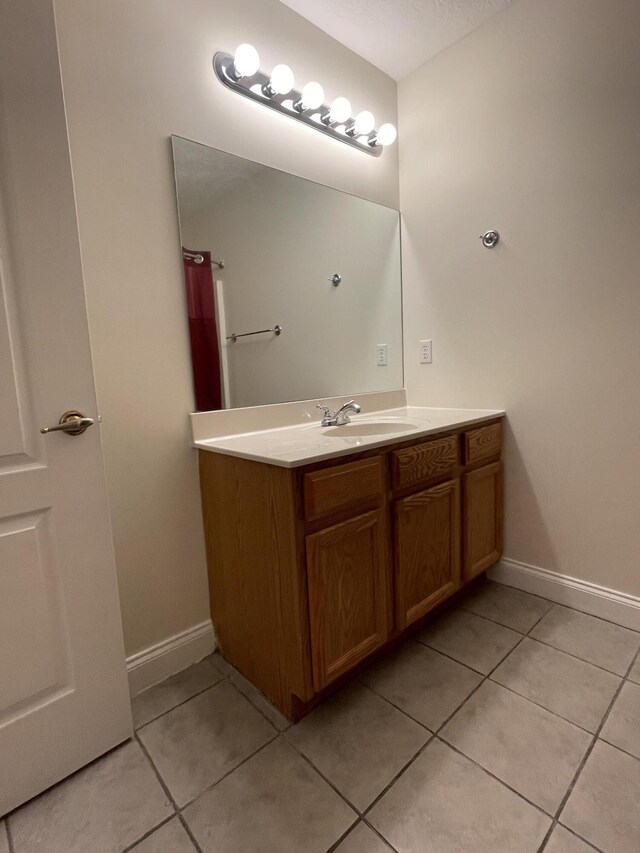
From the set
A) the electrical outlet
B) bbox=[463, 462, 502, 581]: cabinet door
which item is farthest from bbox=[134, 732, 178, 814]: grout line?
the electrical outlet

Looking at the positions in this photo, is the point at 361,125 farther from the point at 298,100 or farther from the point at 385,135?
the point at 298,100

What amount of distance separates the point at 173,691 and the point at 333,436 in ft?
3.32

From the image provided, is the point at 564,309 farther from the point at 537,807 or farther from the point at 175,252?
the point at 537,807

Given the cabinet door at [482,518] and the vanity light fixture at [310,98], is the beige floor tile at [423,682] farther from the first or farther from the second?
the vanity light fixture at [310,98]

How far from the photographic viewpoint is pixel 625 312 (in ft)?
Result: 4.93

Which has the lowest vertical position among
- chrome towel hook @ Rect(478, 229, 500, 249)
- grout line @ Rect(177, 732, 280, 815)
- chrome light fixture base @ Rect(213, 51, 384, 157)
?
grout line @ Rect(177, 732, 280, 815)

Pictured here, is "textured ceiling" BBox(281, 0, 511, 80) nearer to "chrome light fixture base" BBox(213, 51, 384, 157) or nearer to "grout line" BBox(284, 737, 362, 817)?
"chrome light fixture base" BBox(213, 51, 384, 157)

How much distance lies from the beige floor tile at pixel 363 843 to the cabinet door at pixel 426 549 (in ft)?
1.86

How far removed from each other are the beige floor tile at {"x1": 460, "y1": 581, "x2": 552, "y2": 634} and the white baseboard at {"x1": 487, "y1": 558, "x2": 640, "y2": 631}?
0.14 ft

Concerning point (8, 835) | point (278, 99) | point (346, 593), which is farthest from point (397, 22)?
point (8, 835)

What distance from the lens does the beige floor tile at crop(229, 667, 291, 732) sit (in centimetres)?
125

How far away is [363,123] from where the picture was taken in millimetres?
1815

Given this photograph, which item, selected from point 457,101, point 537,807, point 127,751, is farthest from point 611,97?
point 127,751

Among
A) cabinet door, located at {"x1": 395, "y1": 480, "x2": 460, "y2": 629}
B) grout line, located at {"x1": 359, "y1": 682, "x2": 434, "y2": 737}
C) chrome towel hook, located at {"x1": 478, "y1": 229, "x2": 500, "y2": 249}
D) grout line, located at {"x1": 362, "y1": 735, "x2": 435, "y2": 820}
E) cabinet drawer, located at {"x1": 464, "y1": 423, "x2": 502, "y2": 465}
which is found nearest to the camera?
grout line, located at {"x1": 362, "y1": 735, "x2": 435, "y2": 820}
